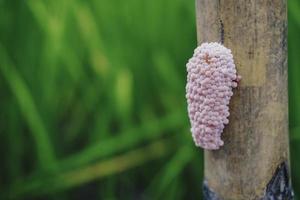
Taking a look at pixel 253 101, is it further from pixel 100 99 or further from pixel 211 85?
pixel 100 99

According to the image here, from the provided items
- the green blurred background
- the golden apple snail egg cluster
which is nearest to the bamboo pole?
the golden apple snail egg cluster

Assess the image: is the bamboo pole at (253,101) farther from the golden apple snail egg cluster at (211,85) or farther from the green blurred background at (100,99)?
the green blurred background at (100,99)

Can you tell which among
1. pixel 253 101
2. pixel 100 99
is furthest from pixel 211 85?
pixel 100 99

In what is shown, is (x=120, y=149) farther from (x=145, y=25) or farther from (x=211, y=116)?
(x=211, y=116)

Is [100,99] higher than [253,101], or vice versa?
[253,101]

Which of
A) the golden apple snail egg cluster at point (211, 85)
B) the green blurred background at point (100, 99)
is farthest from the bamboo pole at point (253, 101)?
the green blurred background at point (100, 99)

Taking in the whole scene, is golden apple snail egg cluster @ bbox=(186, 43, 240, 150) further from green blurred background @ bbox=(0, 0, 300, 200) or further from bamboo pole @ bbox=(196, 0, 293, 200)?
green blurred background @ bbox=(0, 0, 300, 200)

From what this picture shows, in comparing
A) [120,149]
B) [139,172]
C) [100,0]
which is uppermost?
[100,0]

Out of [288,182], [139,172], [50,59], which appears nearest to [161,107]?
[139,172]
